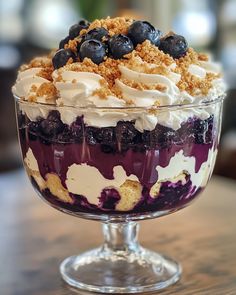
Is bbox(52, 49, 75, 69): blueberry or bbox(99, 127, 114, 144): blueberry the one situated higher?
bbox(52, 49, 75, 69): blueberry

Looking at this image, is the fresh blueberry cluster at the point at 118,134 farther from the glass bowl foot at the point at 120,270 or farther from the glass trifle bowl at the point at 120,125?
the glass bowl foot at the point at 120,270

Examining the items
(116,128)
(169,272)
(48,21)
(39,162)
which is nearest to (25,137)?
(39,162)

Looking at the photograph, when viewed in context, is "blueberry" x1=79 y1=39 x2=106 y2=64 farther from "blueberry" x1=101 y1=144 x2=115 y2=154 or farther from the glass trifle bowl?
"blueberry" x1=101 y1=144 x2=115 y2=154

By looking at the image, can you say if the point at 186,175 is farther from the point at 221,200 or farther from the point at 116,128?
the point at 221,200

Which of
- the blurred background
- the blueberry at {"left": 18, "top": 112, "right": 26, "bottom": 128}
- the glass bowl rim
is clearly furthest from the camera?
the blurred background

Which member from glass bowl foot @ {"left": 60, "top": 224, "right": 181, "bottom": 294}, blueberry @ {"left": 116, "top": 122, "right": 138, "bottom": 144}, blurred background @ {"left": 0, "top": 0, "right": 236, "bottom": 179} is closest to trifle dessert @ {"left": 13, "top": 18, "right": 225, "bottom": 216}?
blueberry @ {"left": 116, "top": 122, "right": 138, "bottom": 144}

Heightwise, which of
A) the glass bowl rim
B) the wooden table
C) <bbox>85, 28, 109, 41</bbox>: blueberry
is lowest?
the wooden table
